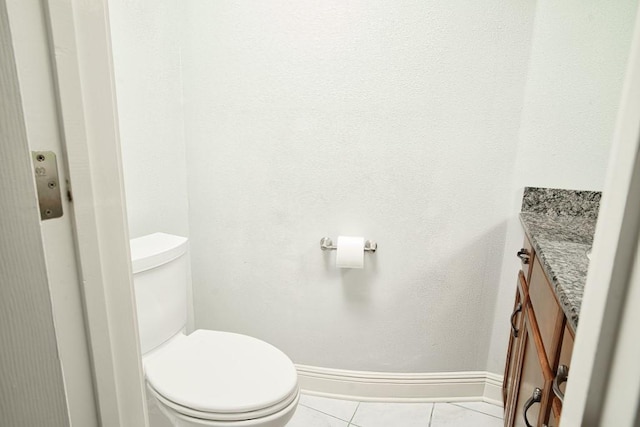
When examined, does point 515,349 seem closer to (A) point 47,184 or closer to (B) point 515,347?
(B) point 515,347

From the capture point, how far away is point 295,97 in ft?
4.89

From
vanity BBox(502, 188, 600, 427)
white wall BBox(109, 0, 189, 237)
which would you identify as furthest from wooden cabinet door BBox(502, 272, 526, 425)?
white wall BBox(109, 0, 189, 237)

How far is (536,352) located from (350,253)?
2.44 feet

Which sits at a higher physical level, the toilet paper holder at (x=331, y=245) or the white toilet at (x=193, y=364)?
the toilet paper holder at (x=331, y=245)

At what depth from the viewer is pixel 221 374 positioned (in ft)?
3.80

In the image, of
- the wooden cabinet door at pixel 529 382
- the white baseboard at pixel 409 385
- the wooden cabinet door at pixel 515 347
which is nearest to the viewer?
the wooden cabinet door at pixel 529 382

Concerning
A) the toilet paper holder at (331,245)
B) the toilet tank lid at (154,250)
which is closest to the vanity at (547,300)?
the toilet paper holder at (331,245)

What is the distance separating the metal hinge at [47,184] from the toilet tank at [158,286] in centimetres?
92

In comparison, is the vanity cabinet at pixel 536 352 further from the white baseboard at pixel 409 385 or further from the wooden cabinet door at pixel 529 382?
the white baseboard at pixel 409 385

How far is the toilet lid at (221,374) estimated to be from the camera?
41.3 inches

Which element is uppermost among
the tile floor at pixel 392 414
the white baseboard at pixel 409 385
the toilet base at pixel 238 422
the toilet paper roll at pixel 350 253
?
the toilet paper roll at pixel 350 253

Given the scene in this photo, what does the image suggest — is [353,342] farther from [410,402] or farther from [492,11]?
[492,11]

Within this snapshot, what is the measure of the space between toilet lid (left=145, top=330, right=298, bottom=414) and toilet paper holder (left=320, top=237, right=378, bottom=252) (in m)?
0.48

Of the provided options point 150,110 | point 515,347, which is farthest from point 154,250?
point 515,347
